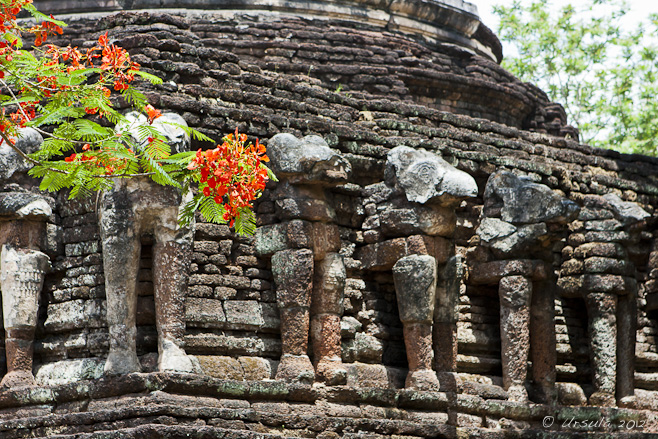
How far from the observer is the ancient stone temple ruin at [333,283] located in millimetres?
10180

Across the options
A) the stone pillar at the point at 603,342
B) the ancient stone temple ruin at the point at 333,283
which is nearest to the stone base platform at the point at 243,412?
the ancient stone temple ruin at the point at 333,283

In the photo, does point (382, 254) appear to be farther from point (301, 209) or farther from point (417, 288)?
point (301, 209)

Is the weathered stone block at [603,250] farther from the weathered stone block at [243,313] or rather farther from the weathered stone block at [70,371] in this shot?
the weathered stone block at [70,371]

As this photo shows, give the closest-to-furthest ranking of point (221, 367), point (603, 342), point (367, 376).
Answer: point (221, 367), point (367, 376), point (603, 342)

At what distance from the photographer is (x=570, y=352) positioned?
1348cm

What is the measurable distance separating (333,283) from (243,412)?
81.9 inches

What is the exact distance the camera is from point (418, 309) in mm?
11625

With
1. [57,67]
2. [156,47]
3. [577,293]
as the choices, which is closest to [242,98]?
[156,47]

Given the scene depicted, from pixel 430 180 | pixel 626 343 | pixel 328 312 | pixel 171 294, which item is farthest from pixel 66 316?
pixel 626 343

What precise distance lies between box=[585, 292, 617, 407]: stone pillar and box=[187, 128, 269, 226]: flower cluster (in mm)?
6444

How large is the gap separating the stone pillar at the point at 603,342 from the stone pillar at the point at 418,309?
2589 millimetres

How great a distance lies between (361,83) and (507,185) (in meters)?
3.49

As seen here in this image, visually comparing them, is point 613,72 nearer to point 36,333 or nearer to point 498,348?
point 498,348

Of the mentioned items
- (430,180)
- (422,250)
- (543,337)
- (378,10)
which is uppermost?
(378,10)
